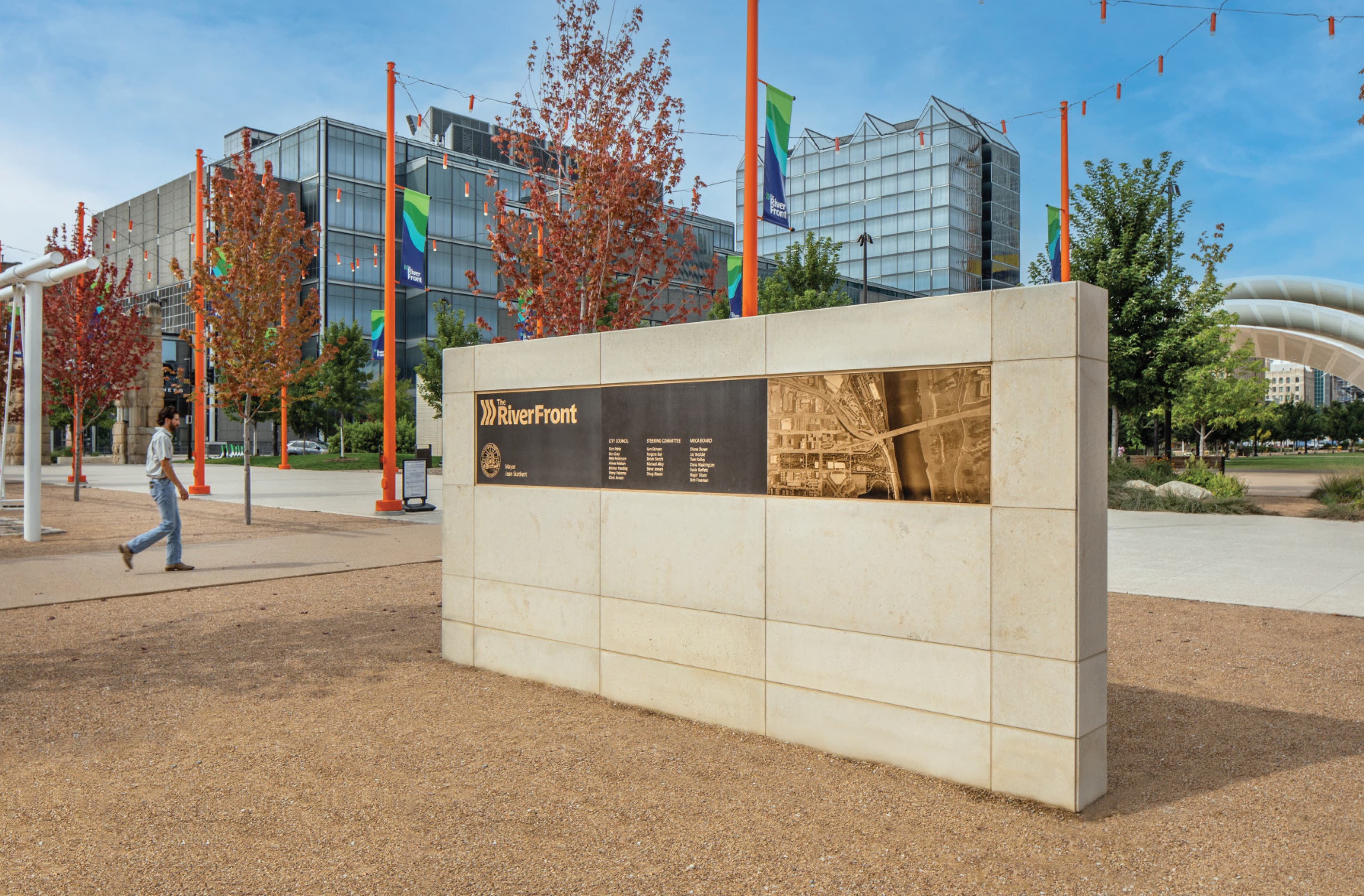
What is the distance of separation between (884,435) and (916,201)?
278ft

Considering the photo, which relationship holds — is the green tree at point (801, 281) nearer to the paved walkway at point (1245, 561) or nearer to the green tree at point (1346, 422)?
the paved walkway at point (1245, 561)

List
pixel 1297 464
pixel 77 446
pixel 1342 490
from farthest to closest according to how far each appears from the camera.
Result: 1. pixel 1297 464
2. pixel 77 446
3. pixel 1342 490

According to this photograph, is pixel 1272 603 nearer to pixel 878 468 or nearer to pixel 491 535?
pixel 878 468

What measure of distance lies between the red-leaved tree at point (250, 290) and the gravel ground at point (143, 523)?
39.5 inches

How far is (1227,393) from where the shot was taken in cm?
4000

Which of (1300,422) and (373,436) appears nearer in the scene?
(373,436)

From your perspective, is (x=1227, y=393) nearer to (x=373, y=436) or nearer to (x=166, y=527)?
(x=373, y=436)

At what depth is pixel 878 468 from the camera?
4.65m

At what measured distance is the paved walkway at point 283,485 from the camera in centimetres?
2086

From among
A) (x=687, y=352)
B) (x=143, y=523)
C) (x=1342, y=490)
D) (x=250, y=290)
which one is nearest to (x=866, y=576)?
(x=687, y=352)

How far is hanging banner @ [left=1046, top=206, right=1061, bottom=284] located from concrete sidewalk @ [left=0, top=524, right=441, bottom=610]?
1456 cm

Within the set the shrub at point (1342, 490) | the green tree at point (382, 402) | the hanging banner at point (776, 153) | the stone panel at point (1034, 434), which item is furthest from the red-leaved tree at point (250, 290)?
the green tree at point (382, 402)

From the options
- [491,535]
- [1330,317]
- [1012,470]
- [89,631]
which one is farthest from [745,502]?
[1330,317]

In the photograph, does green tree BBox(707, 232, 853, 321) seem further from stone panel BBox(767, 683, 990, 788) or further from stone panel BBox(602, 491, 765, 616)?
stone panel BBox(767, 683, 990, 788)
